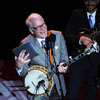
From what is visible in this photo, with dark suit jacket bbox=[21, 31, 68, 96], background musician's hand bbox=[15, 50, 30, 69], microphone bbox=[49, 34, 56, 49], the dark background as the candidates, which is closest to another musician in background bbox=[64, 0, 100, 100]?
dark suit jacket bbox=[21, 31, 68, 96]

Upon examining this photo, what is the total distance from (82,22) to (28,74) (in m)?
1.15

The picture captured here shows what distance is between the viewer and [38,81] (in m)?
2.97

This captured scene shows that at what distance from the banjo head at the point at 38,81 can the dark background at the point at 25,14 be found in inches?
124

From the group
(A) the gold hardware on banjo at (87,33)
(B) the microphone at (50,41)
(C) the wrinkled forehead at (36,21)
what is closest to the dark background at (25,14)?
(A) the gold hardware on banjo at (87,33)

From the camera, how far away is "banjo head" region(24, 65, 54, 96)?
2.93 metres

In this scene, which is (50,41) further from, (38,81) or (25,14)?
(25,14)

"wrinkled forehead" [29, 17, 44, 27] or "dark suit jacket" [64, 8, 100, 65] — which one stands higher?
"wrinkled forehead" [29, 17, 44, 27]

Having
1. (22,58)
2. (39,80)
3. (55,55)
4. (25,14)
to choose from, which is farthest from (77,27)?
(25,14)

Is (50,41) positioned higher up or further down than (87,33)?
higher up

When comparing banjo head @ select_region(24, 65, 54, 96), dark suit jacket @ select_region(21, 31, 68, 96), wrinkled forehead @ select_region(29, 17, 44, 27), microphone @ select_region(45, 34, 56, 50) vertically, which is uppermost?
wrinkled forehead @ select_region(29, 17, 44, 27)

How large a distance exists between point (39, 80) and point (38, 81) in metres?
0.02

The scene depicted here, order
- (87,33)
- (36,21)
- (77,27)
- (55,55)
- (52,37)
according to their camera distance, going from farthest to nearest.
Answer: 1. (77,27)
2. (87,33)
3. (55,55)
4. (36,21)
5. (52,37)

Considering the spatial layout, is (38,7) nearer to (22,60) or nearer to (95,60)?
(95,60)

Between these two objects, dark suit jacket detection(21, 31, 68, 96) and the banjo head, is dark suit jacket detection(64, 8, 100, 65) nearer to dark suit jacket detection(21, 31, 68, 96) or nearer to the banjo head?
dark suit jacket detection(21, 31, 68, 96)
